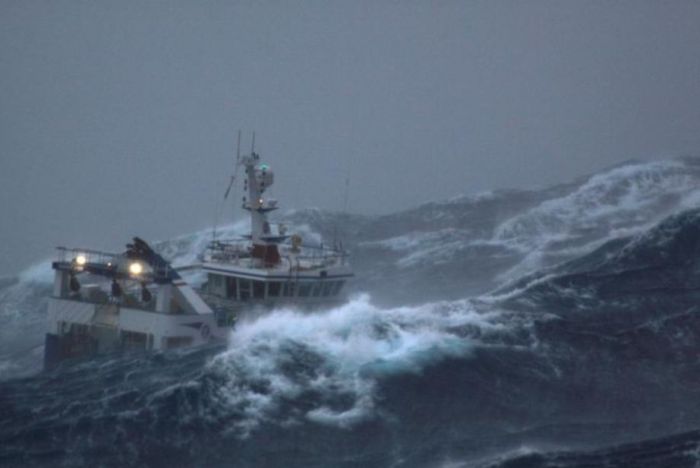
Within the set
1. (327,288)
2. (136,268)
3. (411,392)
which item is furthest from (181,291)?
(411,392)

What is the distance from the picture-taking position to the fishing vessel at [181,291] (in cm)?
3775

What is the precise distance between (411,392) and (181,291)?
14.4 m

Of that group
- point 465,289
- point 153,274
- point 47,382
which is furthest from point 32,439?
point 465,289

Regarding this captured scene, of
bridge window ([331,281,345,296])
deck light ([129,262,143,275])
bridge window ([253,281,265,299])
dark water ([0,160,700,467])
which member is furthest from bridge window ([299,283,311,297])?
dark water ([0,160,700,467])

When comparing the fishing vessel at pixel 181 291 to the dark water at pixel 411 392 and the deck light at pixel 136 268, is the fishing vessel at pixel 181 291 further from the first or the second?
the dark water at pixel 411 392

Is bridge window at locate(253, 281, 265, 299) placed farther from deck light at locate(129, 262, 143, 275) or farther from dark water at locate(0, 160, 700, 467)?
dark water at locate(0, 160, 700, 467)

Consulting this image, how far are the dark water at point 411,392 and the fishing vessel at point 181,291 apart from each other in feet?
12.6

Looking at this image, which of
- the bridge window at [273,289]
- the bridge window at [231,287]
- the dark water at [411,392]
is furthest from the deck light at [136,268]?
the dark water at [411,392]

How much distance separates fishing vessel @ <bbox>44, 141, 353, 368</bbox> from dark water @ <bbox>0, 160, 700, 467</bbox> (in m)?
3.85

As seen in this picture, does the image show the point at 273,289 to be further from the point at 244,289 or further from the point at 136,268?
the point at 136,268

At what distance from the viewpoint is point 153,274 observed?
38344 millimetres

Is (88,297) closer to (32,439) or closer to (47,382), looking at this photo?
(47,382)

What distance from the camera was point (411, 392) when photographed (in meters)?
26.4

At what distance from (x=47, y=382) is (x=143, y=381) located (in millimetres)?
4095
